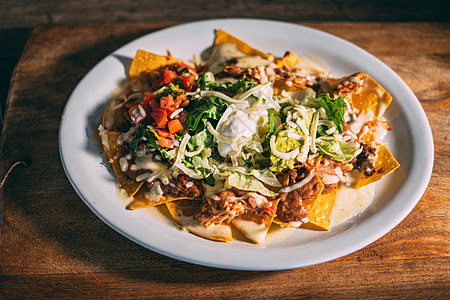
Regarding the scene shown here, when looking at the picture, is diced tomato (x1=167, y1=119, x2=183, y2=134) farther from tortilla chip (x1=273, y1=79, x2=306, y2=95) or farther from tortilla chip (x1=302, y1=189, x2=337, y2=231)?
tortilla chip (x1=302, y1=189, x2=337, y2=231)

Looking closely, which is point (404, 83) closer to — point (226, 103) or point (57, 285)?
point (226, 103)

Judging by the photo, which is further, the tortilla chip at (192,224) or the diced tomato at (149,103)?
the diced tomato at (149,103)

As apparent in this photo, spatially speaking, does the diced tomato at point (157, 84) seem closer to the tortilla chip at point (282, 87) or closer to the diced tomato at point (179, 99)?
the diced tomato at point (179, 99)

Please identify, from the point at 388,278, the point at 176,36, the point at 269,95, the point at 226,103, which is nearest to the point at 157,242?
the point at 226,103

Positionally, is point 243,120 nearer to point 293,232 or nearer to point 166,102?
point 166,102

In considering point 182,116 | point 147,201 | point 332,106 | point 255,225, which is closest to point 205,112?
point 182,116

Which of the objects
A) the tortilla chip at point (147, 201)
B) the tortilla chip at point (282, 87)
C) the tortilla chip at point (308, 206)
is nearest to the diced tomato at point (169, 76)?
the tortilla chip at point (282, 87)
